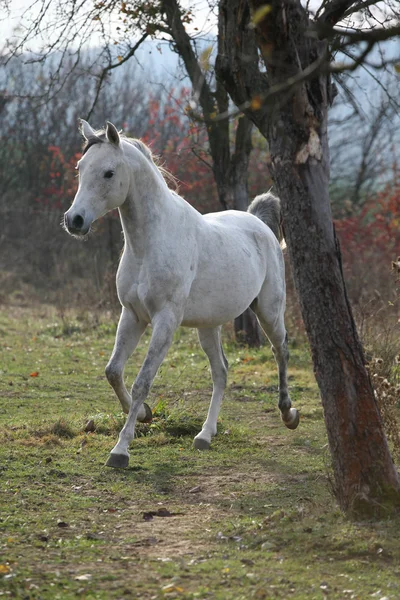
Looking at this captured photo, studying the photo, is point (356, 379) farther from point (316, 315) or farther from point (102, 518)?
point (102, 518)

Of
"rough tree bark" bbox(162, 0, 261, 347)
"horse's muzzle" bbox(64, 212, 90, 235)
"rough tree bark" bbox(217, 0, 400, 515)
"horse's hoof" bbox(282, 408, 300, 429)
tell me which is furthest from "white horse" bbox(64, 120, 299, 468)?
"rough tree bark" bbox(162, 0, 261, 347)

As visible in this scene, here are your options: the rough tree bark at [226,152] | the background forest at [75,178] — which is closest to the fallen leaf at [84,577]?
the rough tree bark at [226,152]

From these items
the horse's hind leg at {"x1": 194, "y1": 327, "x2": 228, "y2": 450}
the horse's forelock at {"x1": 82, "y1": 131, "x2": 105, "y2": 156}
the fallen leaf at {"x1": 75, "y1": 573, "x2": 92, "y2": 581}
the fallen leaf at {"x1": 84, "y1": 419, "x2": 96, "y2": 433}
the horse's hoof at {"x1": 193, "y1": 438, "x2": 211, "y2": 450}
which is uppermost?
the horse's forelock at {"x1": 82, "y1": 131, "x2": 105, "y2": 156}

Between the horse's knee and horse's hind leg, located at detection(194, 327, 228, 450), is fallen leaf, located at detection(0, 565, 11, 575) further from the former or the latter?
horse's hind leg, located at detection(194, 327, 228, 450)

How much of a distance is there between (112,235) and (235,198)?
12.9 metres

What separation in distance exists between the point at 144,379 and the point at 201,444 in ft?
3.26

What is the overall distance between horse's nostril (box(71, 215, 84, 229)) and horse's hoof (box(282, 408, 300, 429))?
2.83 metres

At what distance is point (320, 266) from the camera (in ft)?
15.8

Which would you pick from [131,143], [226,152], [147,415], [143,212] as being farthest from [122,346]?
[226,152]

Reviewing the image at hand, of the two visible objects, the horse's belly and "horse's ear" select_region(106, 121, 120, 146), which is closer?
"horse's ear" select_region(106, 121, 120, 146)

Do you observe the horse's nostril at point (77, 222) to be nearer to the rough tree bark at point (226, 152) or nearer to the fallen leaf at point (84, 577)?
the fallen leaf at point (84, 577)

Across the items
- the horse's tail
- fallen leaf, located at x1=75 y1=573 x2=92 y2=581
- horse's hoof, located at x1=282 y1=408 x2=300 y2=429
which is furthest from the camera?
the horse's tail

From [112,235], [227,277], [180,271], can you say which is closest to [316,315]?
[180,271]

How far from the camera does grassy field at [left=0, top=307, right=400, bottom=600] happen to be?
394cm
